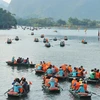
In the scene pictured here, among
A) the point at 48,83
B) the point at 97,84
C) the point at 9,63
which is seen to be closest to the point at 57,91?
the point at 48,83

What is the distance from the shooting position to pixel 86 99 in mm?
40094

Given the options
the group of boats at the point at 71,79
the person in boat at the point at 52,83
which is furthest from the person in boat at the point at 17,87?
the person in boat at the point at 52,83

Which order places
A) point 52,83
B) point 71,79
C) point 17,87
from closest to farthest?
point 17,87 < point 52,83 < point 71,79

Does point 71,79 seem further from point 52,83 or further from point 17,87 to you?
point 17,87

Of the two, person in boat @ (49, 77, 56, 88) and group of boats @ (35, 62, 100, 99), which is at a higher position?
person in boat @ (49, 77, 56, 88)

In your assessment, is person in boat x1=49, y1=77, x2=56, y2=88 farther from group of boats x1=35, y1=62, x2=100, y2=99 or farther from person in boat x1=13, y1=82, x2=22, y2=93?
person in boat x1=13, y1=82, x2=22, y2=93

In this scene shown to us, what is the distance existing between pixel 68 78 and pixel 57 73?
2.08m

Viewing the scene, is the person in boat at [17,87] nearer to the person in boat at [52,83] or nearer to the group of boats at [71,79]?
the group of boats at [71,79]

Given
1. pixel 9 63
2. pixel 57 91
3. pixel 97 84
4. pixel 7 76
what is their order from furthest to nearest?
pixel 9 63, pixel 7 76, pixel 97 84, pixel 57 91

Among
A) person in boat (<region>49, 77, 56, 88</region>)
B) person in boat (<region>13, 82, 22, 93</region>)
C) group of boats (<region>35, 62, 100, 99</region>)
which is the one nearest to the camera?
group of boats (<region>35, 62, 100, 99</region>)

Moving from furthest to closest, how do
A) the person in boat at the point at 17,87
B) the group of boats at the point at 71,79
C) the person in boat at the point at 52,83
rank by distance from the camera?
the person in boat at the point at 52,83, the person in boat at the point at 17,87, the group of boats at the point at 71,79

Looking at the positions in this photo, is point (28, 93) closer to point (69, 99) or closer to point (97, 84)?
point (69, 99)

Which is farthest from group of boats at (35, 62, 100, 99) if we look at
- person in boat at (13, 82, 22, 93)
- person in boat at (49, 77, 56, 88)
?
person in boat at (13, 82, 22, 93)

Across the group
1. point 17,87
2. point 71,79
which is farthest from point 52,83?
point 71,79
